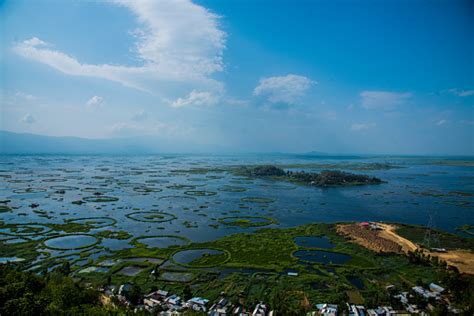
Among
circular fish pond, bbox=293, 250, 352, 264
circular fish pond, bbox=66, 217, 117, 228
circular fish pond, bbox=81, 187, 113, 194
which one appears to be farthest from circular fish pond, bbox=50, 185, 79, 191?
circular fish pond, bbox=293, 250, 352, 264

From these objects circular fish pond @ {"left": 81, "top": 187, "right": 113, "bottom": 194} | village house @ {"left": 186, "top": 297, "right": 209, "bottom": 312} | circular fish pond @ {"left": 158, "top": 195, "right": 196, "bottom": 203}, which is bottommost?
village house @ {"left": 186, "top": 297, "right": 209, "bottom": 312}

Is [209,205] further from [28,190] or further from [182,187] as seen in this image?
[28,190]

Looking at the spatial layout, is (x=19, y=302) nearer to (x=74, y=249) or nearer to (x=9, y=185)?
(x=74, y=249)

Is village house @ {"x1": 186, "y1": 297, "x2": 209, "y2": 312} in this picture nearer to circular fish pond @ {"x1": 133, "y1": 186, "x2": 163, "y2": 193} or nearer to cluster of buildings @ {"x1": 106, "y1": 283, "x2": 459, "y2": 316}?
cluster of buildings @ {"x1": 106, "y1": 283, "x2": 459, "y2": 316}

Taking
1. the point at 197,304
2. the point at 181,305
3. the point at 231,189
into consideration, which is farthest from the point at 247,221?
the point at 231,189

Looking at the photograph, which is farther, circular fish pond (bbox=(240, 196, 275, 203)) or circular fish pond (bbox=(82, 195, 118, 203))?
circular fish pond (bbox=(240, 196, 275, 203))

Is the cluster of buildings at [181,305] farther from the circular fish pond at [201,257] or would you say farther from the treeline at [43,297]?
the circular fish pond at [201,257]

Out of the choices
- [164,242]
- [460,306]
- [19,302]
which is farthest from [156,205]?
[460,306]
